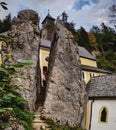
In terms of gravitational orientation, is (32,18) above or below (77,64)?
above

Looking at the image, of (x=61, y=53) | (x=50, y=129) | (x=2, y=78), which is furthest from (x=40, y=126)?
(x=2, y=78)

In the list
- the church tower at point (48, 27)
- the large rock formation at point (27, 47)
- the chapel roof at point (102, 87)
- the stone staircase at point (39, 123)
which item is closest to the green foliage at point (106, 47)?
the church tower at point (48, 27)

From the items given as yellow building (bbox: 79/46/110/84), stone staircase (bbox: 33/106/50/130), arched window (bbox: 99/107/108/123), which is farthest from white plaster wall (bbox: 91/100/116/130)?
yellow building (bbox: 79/46/110/84)

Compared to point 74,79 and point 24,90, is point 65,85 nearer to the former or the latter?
point 74,79

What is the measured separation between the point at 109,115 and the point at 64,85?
6.48 meters

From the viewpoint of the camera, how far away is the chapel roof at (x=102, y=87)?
24.6m

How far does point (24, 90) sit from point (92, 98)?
33.6 feet

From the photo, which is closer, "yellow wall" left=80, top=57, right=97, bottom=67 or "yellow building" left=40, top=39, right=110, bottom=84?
"yellow building" left=40, top=39, right=110, bottom=84

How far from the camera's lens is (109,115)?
23422 mm

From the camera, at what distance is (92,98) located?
2553cm

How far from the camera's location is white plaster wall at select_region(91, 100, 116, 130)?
2300 cm

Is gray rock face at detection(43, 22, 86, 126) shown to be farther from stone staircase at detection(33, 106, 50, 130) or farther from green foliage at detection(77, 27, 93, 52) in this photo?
green foliage at detection(77, 27, 93, 52)

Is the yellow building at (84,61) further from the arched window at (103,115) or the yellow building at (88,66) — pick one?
the arched window at (103,115)

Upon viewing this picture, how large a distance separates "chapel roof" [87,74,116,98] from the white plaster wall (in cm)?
65
